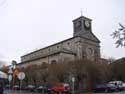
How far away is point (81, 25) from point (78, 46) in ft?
27.4

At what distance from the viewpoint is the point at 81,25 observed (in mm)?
79312

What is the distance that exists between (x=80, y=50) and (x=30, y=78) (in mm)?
16073

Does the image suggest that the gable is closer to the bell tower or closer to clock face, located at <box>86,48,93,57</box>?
the bell tower

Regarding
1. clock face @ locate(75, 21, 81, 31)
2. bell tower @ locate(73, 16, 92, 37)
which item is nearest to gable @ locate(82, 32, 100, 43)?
bell tower @ locate(73, 16, 92, 37)

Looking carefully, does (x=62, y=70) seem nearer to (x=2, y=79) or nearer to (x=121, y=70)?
(x=121, y=70)

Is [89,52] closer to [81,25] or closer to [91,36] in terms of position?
[91,36]

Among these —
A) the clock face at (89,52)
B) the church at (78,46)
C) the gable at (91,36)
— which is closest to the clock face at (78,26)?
the church at (78,46)

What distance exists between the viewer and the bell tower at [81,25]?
258 feet

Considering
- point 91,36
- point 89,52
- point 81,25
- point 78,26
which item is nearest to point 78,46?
point 89,52

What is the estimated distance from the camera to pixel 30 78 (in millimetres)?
66188

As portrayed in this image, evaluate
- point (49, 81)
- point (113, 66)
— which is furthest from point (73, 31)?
point (49, 81)

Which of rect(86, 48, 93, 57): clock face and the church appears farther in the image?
rect(86, 48, 93, 57): clock face

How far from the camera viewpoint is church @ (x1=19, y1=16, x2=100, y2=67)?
234 feet

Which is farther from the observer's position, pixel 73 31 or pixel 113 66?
pixel 73 31
